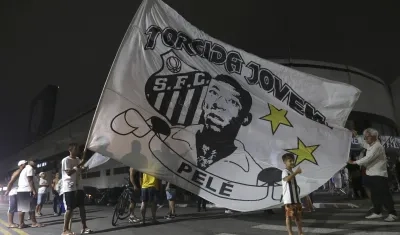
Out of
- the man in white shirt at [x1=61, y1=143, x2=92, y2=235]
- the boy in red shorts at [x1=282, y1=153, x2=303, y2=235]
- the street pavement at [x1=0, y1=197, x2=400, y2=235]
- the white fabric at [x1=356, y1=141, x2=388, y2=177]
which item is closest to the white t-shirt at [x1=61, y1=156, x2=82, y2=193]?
the man in white shirt at [x1=61, y1=143, x2=92, y2=235]

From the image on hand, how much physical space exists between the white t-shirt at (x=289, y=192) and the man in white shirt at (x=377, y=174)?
6.46 feet

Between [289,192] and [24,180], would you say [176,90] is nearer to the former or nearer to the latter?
[289,192]

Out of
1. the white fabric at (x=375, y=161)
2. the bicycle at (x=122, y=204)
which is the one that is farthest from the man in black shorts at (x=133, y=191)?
the white fabric at (x=375, y=161)

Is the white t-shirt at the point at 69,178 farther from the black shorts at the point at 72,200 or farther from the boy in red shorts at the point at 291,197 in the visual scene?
the boy in red shorts at the point at 291,197

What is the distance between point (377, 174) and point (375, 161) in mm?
261

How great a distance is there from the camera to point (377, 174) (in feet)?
22.5

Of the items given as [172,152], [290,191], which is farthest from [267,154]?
[172,152]

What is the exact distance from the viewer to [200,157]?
5.56m

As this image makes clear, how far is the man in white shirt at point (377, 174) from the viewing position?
677cm

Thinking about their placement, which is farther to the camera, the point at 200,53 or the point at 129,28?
the point at 200,53

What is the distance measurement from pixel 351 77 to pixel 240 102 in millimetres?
30194

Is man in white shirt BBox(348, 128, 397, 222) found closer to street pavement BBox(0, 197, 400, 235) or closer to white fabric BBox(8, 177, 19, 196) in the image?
street pavement BBox(0, 197, 400, 235)

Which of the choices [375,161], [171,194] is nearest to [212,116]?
[375,161]

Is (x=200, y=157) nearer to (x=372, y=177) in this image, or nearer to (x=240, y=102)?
(x=240, y=102)
